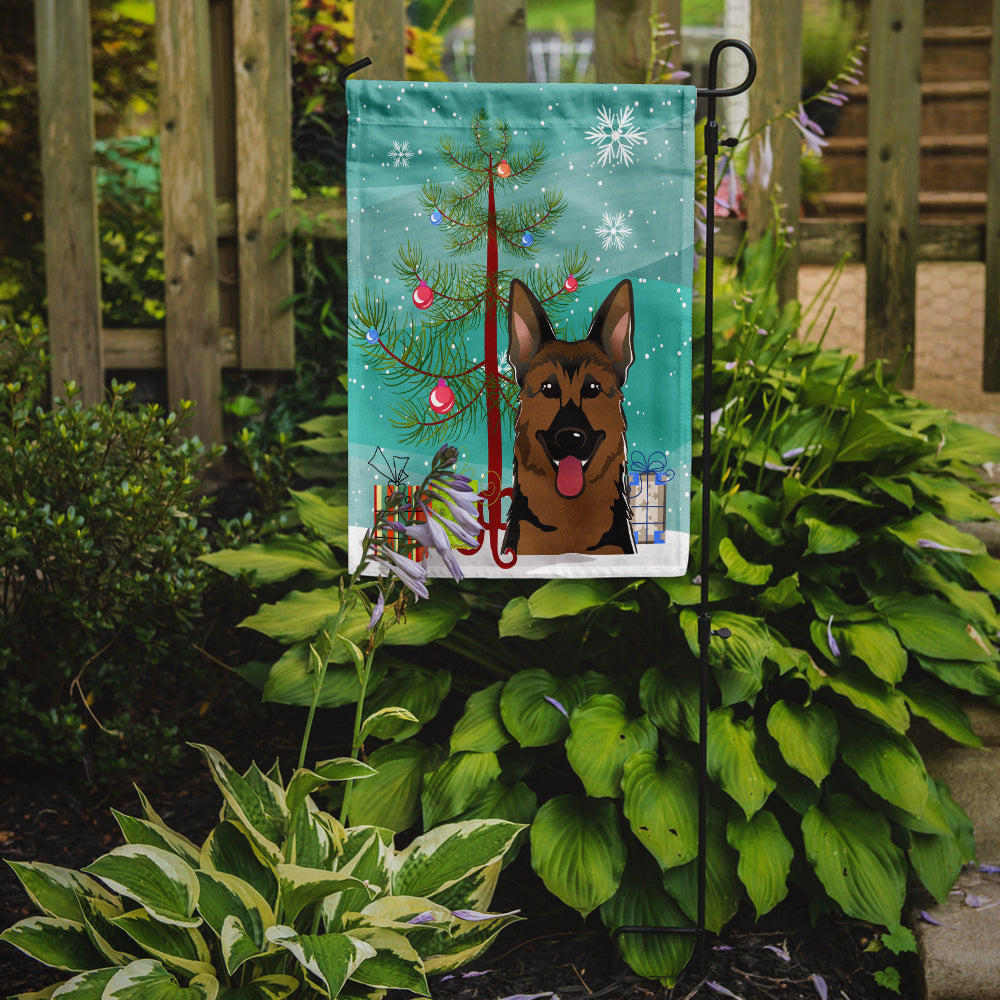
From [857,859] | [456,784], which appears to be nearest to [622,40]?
[456,784]

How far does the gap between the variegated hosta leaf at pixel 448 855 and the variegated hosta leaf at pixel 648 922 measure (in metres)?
0.31

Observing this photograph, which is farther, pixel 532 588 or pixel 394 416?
pixel 532 588

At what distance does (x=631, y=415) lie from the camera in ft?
5.90

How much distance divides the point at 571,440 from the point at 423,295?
0.37 meters

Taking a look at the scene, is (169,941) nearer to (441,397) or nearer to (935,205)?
(441,397)

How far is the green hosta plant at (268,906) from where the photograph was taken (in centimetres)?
144

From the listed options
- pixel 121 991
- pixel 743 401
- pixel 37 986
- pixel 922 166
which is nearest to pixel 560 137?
pixel 743 401

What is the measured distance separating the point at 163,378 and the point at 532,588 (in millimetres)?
1759

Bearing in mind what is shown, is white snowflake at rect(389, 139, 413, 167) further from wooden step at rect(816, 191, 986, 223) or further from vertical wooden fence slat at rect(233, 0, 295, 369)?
wooden step at rect(816, 191, 986, 223)

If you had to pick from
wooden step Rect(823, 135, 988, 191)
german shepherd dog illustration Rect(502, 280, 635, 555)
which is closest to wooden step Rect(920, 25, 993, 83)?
wooden step Rect(823, 135, 988, 191)

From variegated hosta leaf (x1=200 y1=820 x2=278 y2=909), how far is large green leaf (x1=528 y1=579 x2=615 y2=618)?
2.24ft

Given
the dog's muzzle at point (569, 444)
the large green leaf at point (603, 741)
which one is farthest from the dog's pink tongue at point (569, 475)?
the large green leaf at point (603, 741)

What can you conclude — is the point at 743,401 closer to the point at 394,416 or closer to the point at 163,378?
the point at 394,416

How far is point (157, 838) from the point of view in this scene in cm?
165
